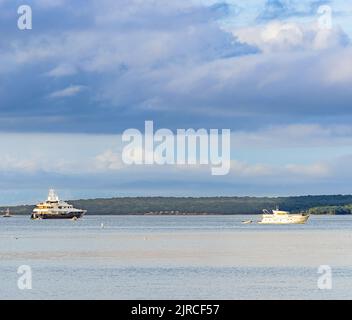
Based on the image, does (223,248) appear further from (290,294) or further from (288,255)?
(290,294)

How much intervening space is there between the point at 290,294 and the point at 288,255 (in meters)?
42.0

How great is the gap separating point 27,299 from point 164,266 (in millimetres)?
27817

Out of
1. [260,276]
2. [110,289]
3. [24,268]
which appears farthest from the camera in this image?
[24,268]

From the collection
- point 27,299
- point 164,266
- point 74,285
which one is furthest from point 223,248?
point 27,299

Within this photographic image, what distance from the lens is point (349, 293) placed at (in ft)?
252

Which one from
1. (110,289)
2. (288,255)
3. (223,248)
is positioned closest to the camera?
(110,289)

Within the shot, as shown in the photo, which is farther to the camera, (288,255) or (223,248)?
(223,248)

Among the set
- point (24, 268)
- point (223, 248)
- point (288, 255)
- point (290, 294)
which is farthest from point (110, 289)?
point (223, 248)

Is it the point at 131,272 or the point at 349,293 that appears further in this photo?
the point at 131,272

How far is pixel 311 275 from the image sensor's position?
3620 inches

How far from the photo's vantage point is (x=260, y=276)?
296ft
